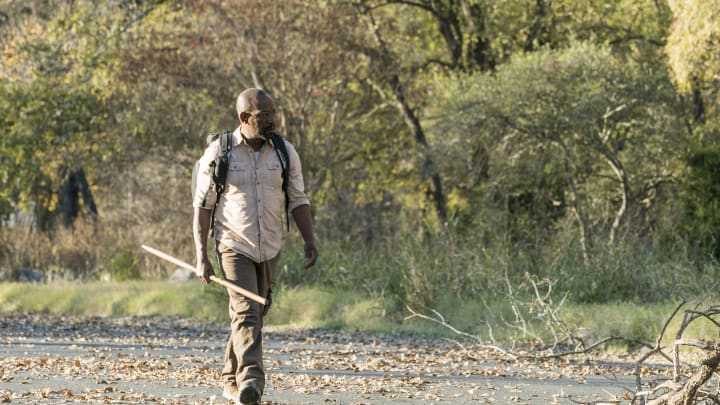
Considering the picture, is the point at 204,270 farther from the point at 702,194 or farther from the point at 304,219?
the point at 702,194

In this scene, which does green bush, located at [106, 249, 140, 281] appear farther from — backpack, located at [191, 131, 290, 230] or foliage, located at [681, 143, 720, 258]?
backpack, located at [191, 131, 290, 230]

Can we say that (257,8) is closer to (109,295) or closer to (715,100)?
(109,295)

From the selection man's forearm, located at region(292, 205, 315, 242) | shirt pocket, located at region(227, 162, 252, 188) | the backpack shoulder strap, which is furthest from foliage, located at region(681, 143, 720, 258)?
shirt pocket, located at region(227, 162, 252, 188)

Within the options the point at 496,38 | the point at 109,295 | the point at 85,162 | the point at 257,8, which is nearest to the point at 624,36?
the point at 496,38

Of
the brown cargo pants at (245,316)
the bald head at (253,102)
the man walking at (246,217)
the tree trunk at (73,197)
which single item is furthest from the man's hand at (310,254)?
the tree trunk at (73,197)

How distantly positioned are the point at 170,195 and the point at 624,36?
10398mm

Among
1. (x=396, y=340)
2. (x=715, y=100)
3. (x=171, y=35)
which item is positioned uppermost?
(x=171, y=35)

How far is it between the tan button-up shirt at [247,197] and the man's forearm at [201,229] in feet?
0.16

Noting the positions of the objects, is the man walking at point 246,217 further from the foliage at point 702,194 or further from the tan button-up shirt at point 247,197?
the foliage at point 702,194

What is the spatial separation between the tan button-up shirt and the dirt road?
4.35ft

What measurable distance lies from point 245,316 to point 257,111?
1252 mm

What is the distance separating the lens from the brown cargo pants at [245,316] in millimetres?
8398

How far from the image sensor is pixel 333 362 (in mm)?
13016

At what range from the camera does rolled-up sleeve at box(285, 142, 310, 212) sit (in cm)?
877
